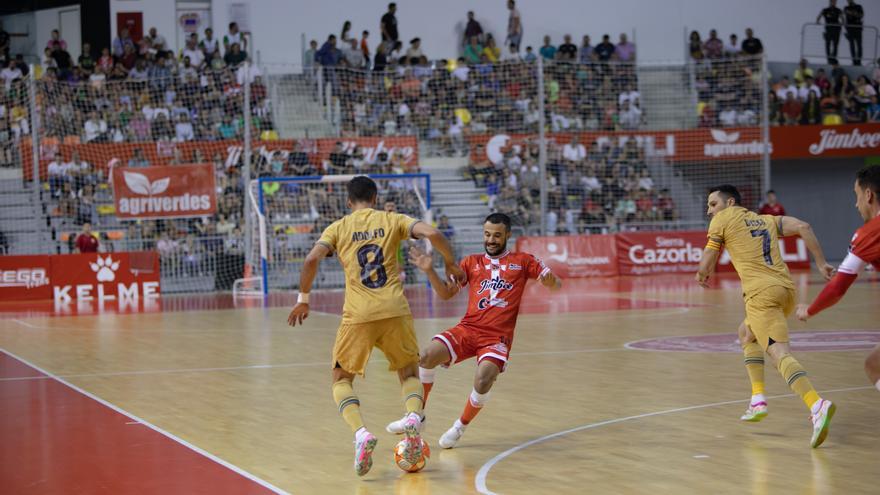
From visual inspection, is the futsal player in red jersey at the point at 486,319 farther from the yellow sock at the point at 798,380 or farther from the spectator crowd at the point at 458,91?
the spectator crowd at the point at 458,91

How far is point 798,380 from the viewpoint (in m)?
8.24

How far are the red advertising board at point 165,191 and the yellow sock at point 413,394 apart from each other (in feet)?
66.5

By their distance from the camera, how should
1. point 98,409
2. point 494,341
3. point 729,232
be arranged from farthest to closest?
point 98,409
point 729,232
point 494,341

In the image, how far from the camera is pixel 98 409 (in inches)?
401

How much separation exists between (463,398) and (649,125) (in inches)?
965

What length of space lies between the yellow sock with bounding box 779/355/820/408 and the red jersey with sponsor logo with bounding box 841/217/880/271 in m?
1.36

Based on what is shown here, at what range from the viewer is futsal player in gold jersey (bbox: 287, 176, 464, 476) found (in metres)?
7.58

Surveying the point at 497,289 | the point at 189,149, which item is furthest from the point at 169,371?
the point at 189,149

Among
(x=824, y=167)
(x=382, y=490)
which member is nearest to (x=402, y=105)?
(x=824, y=167)

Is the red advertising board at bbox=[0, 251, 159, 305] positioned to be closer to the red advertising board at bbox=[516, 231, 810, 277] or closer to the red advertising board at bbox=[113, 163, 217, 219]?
the red advertising board at bbox=[113, 163, 217, 219]

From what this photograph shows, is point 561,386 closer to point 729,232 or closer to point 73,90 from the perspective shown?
point 729,232

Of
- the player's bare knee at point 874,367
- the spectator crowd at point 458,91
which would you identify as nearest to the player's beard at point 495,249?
the player's bare knee at point 874,367

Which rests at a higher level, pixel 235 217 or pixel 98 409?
pixel 235 217

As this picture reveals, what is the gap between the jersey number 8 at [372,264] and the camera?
25.2ft
